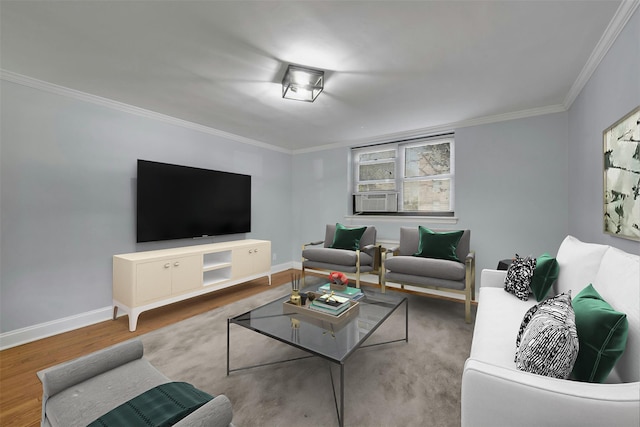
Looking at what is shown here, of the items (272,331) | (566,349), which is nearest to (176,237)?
(272,331)

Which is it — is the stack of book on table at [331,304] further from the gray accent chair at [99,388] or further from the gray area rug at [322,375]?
the gray accent chair at [99,388]

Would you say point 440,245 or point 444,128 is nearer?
point 440,245

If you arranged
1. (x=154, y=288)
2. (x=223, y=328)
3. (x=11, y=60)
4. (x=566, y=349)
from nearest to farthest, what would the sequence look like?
1. (x=566, y=349)
2. (x=11, y=60)
3. (x=223, y=328)
4. (x=154, y=288)

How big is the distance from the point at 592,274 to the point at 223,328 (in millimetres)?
2877

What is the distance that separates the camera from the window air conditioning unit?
4473 millimetres

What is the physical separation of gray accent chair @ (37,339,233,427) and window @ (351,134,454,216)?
387 centimetres

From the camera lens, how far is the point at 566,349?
0.99 meters

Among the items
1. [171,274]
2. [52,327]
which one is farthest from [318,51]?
[52,327]

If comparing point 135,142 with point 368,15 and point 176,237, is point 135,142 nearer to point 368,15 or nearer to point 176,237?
point 176,237

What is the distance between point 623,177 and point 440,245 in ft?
5.80

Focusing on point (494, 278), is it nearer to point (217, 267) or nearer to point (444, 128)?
point (444, 128)

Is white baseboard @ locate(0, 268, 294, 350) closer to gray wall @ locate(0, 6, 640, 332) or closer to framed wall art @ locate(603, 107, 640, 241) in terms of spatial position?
gray wall @ locate(0, 6, 640, 332)

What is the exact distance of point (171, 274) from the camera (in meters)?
3.02

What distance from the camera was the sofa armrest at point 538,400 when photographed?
811 mm
